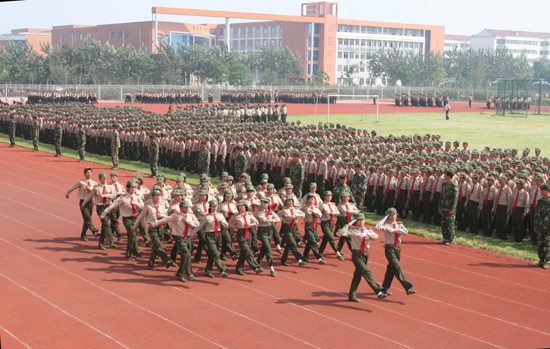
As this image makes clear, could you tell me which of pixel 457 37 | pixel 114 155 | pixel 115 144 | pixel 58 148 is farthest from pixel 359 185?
pixel 457 37

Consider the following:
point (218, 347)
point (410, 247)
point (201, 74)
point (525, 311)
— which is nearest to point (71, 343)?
point (218, 347)

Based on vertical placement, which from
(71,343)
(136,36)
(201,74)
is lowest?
(71,343)

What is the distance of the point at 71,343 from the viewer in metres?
8.22

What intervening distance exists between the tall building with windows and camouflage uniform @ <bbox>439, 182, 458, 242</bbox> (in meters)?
119

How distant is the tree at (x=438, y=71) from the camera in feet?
310

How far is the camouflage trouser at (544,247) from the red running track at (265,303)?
12.6 inches

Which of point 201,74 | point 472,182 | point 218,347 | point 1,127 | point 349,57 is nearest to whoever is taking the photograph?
point 218,347

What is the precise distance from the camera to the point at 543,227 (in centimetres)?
1195

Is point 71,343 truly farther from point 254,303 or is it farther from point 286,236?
point 286,236

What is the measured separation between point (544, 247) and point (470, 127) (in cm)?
3002

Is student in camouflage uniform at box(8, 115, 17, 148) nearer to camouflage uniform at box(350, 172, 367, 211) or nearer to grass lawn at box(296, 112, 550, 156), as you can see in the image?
grass lawn at box(296, 112, 550, 156)

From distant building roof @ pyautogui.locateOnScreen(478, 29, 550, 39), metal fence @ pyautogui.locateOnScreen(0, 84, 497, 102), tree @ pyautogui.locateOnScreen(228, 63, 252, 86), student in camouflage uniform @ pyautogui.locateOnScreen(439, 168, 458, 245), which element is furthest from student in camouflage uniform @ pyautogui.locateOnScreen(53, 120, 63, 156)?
distant building roof @ pyautogui.locateOnScreen(478, 29, 550, 39)

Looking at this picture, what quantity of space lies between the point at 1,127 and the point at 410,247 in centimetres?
3122

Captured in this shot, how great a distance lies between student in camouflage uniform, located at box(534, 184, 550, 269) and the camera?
11.9m
